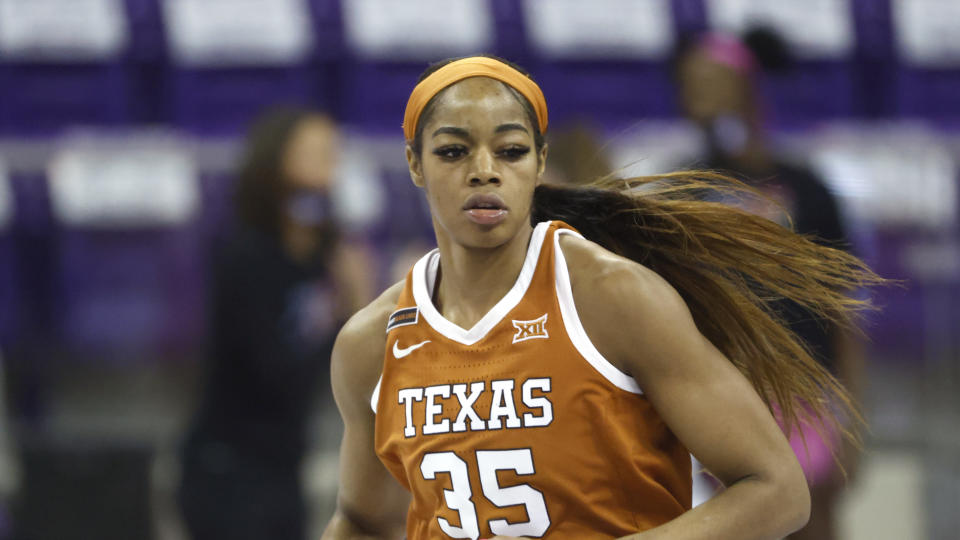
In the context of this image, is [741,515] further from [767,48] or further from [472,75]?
[767,48]

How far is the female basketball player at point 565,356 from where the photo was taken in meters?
1.88

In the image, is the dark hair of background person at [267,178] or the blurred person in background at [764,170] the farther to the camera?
the dark hair of background person at [267,178]

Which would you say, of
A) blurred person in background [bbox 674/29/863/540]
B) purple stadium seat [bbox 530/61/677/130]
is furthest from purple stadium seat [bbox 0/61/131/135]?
blurred person in background [bbox 674/29/863/540]

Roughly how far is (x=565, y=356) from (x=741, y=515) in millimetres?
348

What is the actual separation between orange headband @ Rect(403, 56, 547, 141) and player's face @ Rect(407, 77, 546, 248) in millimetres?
13

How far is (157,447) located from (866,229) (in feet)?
8.24

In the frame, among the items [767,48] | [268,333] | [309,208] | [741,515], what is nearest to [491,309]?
[741,515]

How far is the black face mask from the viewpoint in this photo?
12.8 feet

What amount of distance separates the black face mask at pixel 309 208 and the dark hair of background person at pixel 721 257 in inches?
69.9

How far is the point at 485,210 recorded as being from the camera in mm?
1947

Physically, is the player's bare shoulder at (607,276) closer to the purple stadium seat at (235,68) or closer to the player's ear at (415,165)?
the player's ear at (415,165)

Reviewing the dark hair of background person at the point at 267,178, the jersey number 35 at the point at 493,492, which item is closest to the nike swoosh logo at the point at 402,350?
the jersey number 35 at the point at 493,492

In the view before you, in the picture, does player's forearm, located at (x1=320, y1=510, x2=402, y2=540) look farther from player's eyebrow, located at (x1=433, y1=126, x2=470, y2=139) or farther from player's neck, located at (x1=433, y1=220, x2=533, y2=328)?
player's eyebrow, located at (x1=433, y1=126, x2=470, y2=139)

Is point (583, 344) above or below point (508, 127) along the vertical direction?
below
